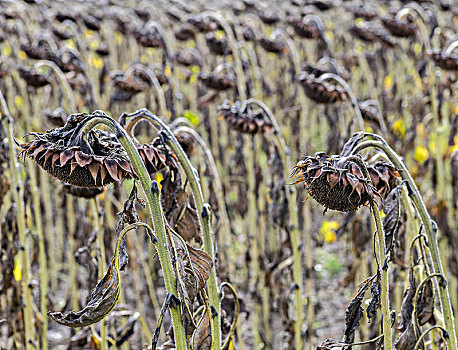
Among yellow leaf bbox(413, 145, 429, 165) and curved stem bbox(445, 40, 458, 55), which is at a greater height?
curved stem bbox(445, 40, 458, 55)

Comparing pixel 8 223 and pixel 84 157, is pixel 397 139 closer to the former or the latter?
pixel 8 223

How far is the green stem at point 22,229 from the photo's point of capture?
1.64 meters

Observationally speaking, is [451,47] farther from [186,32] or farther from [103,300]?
[186,32]

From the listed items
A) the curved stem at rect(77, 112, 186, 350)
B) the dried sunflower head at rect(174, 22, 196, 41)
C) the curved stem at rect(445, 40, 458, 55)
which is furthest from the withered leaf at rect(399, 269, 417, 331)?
the dried sunflower head at rect(174, 22, 196, 41)

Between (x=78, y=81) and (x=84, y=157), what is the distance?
6.99ft

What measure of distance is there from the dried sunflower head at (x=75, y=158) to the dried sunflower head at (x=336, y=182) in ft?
0.96

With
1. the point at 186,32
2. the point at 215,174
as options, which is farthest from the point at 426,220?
the point at 186,32

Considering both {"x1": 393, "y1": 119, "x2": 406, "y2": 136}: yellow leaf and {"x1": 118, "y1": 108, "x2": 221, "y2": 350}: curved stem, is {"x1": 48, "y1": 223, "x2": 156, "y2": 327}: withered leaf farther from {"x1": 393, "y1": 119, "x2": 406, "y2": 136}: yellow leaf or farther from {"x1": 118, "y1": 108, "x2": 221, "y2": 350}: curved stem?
{"x1": 393, "y1": 119, "x2": 406, "y2": 136}: yellow leaf

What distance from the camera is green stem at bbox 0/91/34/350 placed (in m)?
1.64

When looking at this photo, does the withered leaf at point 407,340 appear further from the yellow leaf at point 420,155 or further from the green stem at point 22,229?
the yellow leaf at point 420,155

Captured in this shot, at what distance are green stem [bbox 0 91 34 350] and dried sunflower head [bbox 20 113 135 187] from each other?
0.65 metres

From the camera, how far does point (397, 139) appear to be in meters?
3.55

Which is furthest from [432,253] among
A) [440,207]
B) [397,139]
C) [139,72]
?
[397,139]

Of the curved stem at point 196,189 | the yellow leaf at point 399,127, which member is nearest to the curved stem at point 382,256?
the curved stem at point 196,189
